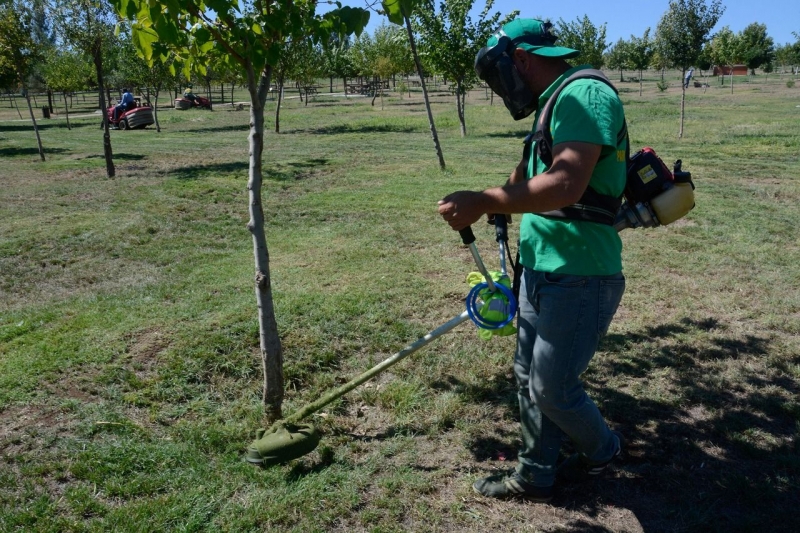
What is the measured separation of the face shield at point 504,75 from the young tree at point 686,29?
52.8 feet

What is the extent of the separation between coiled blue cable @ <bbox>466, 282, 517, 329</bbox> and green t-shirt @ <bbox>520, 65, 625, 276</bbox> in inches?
10.5

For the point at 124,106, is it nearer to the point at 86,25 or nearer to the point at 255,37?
the point at 86,25

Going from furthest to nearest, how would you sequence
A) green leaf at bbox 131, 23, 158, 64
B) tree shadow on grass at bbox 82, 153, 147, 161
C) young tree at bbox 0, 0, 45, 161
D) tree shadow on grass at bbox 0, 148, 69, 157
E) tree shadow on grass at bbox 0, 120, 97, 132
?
tree shadow on grass at bbox 0, 120, 97, 132
tree shadow on grass at bbox 0, 148, 69, 157
tree shadow on grass at bbox 82, 153, 147, 161
young tree at bbox 0, 0, 45, 161
green leaf at bbox 131, 23, 158, 64

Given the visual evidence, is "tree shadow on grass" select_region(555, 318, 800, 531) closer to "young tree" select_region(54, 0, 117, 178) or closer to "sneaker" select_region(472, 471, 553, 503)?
"sneaker" select_region(472, 471, 553, 503)

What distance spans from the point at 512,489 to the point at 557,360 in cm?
74

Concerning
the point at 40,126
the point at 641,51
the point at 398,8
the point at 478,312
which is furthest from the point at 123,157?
the point at 641,51

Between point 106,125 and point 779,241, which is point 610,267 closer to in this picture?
point 779,241

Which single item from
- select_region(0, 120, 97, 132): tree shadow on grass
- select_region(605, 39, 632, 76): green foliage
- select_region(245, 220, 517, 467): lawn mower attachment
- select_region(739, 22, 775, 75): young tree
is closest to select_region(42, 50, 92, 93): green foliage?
select_region(0, 120, 97, 132): tree shadow on grass

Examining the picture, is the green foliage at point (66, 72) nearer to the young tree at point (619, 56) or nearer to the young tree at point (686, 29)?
the young tree at point (686, 29)

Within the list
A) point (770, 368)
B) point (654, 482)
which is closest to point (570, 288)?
point (654, 482)

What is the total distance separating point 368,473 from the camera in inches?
123

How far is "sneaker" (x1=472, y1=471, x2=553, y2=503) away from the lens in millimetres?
2824

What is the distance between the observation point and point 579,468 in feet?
9.83

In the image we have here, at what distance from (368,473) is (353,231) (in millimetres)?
4657
